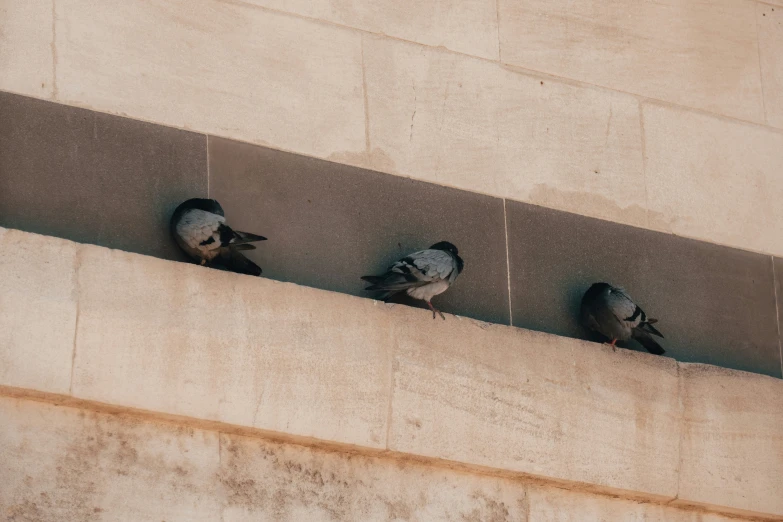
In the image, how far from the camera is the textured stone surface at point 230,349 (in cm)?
938

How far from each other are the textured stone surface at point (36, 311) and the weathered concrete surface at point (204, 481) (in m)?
0.25

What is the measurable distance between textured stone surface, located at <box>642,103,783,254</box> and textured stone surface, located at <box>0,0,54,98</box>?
5.54m

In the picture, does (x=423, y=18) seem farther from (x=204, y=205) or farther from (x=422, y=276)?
(x=204, y=205)

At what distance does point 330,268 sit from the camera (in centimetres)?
1081

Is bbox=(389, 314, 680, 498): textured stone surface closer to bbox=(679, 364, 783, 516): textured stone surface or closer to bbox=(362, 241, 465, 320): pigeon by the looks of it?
bbox=(679, 364, 783, 516): textured stone surface

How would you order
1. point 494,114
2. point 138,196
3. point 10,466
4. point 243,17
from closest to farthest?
point 10,466 → point 138,196 → point 243,17 → point 494,114

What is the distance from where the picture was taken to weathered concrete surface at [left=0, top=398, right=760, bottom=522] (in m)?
8.98

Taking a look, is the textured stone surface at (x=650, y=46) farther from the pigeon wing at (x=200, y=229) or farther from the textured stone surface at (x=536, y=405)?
the pigeon wing at (x=200, y=229)

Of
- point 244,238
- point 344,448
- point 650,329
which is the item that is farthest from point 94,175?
point 650,329

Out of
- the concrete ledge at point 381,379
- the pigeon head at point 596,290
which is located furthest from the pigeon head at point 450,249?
the pigeon head at point 596,290

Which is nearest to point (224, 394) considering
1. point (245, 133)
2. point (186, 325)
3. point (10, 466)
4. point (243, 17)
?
point (186, 325)

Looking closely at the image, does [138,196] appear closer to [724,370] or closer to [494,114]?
[494,114]

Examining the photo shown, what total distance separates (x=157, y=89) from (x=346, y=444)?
3.21 m

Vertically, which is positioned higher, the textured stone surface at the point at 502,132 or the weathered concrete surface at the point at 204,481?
the textured stone surface at the point at 502,132
